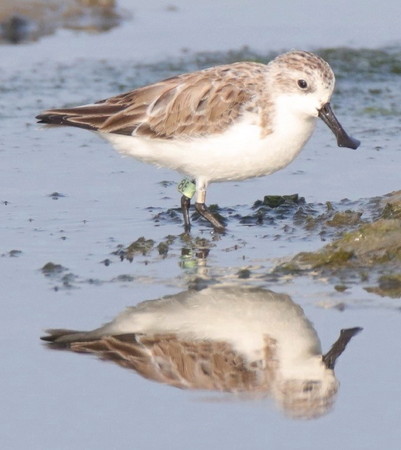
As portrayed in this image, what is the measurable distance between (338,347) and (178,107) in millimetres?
3105

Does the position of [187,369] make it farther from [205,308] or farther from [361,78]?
[361,78]

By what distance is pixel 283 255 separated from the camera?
9562 mm

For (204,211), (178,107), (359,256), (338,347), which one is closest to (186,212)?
(204,211)

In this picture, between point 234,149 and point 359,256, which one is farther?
point 234,149

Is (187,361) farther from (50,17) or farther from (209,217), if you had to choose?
(50,17)

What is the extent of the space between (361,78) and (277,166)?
5248 mm

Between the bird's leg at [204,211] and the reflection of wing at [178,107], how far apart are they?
1.94ft

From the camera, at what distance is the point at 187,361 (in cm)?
747

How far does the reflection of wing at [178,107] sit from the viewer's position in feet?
32.3

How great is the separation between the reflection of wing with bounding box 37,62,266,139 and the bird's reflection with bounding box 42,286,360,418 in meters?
1.71

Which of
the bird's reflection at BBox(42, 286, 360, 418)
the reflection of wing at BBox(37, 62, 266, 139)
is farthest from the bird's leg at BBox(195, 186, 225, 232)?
the bird's reflection at BBox(42, 286, 360, 418)

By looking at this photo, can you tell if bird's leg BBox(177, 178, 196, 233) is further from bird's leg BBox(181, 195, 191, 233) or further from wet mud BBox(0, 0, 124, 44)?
wet mud BBox(0, 0, 124, 44)

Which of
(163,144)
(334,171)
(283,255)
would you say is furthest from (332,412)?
(334,171)

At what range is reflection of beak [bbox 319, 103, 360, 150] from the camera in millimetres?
9727
